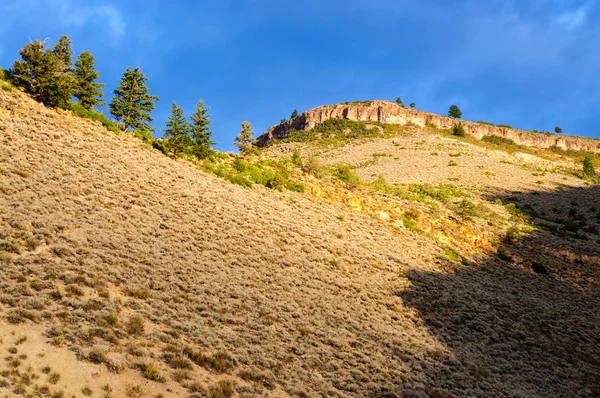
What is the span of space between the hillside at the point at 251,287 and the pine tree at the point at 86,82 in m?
4.88

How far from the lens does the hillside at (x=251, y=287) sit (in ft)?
34.2

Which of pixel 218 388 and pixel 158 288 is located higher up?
pixel 158 288

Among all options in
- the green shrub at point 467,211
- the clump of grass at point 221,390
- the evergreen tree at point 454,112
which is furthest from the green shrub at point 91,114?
the evergreen tree at point 454,112

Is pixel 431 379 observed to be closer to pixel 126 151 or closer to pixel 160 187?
pixel 160 187

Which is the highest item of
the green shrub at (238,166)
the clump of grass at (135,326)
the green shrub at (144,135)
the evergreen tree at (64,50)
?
the evergreen tree at (64,50)

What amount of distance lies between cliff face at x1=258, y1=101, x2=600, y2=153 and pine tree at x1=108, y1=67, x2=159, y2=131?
Answer: 77.4m

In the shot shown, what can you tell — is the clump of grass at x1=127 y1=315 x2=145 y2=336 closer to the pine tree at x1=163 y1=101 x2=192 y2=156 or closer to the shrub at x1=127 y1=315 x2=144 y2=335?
the shrub at x1=127 y1=315 x2=144 y2=335

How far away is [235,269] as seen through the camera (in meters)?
17.9

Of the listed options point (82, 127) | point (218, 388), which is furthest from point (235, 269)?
point (82, 127)

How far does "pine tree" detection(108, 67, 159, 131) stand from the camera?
35062mm

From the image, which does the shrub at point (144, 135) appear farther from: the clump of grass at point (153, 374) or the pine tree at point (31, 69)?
the clump of grass at point (153, 374)

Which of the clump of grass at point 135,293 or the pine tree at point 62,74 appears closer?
the clump of grass at point 135,293

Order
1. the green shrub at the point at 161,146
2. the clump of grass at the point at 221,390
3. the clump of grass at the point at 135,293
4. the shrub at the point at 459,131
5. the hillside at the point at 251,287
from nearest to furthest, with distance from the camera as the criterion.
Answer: the clump of grass at the point at 221,390
the hillside at the point at 251,287
the clump of grass at the point at 135,293
the green shrub at the point at 161,146
the shrub at the point at 459,131

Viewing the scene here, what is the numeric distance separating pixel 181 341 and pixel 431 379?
8544 millimetres
